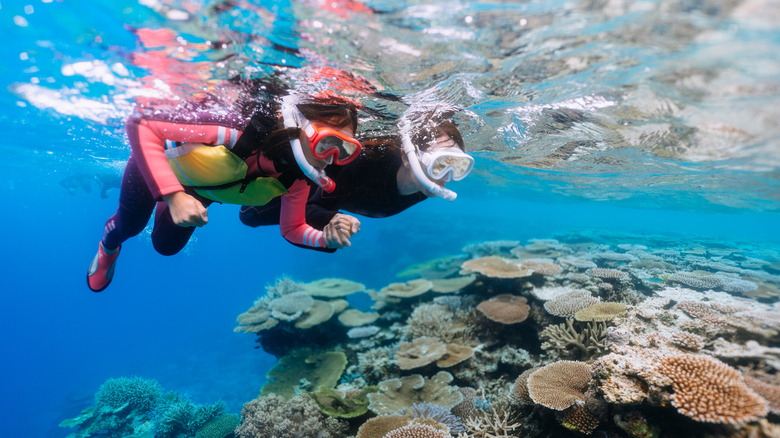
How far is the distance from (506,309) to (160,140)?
22.2 feet

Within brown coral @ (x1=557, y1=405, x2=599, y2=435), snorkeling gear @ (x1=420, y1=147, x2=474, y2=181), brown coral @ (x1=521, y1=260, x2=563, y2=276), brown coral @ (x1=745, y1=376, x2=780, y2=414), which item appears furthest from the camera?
brown coral @ (x1=521, y1=260, x2=563, y2=276)

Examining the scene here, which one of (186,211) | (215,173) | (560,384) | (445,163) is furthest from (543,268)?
(186,211)

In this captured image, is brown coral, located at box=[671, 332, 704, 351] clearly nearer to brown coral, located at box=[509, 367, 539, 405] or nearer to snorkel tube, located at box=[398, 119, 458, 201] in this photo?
brown coral, located at box=[509, 367, 539, 405]

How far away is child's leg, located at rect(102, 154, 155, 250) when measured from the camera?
168 inches

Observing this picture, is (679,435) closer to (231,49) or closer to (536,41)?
(536,41)

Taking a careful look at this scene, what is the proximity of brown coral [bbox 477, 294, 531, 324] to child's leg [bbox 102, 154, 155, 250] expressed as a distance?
6607 millimetres

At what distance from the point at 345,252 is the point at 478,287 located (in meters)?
21.6

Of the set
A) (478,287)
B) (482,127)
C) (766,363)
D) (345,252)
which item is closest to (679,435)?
(766,363)

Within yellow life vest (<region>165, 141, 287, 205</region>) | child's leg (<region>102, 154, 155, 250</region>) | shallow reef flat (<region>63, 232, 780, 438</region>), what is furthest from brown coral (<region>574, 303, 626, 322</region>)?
child's leg (<region>102, 154, 155, 250</region>)

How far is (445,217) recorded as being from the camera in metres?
36.8

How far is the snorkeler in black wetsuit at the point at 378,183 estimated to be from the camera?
432 cm

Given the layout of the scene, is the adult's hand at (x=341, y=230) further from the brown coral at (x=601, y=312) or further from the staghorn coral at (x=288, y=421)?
the brown coral at (x=601, y=312)

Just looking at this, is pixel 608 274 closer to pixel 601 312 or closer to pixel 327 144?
pixel 601 312

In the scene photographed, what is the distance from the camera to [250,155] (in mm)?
3656
